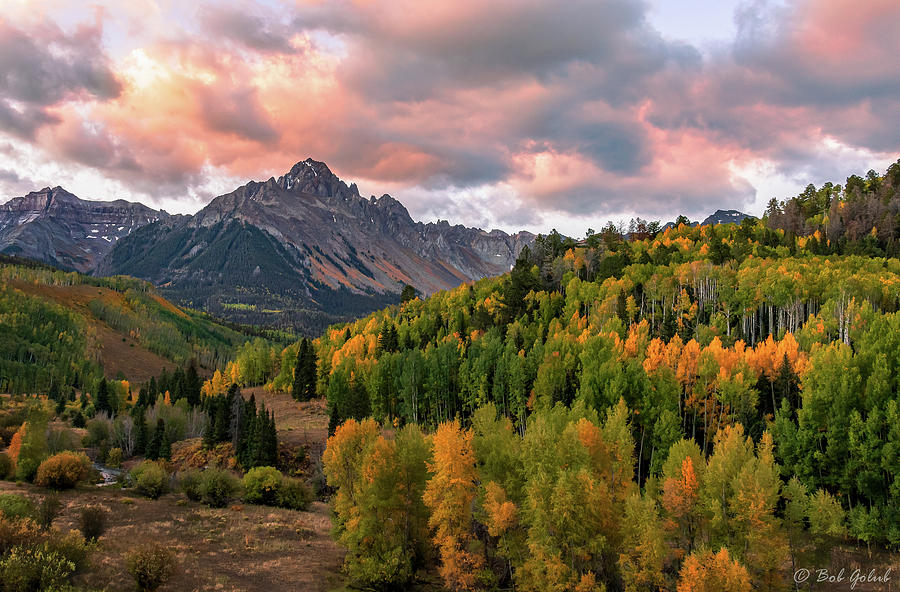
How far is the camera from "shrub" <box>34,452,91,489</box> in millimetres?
66875

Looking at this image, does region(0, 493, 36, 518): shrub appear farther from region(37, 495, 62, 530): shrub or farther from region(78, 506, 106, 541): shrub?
region(78, 506, 106, 541): shrub

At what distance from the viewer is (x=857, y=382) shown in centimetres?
6253

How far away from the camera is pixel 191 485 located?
70.1 meters

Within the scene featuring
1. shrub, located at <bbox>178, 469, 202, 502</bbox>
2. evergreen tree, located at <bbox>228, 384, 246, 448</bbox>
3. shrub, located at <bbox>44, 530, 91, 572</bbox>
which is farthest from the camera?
evergreen tree, located at <bbox>228, 384, 246, 448</bbox>

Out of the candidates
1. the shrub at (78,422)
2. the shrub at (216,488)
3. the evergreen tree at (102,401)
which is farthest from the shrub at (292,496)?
the evergreen tree at (102,401)

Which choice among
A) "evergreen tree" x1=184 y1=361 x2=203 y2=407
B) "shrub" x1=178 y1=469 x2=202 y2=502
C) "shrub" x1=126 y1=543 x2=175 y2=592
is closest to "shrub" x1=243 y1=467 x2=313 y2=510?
"shrub" x1=178 y1=469 x2=202 y2=502

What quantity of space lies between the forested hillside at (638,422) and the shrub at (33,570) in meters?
21.6

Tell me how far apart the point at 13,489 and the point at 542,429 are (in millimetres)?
62201

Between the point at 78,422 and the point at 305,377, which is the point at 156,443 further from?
the point at 78,422

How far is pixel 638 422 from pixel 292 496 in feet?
159

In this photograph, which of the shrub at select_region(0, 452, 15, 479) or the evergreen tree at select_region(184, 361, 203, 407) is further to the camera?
the evergreen tree at select_region(184, 361, 203, 407)

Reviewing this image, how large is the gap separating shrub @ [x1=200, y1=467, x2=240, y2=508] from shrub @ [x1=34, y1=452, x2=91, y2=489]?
50.6 ft

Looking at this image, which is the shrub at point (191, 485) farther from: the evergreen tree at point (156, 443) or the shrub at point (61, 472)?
the evergreen tree at point (156, 443)

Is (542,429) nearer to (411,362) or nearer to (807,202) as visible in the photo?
(411,362)
